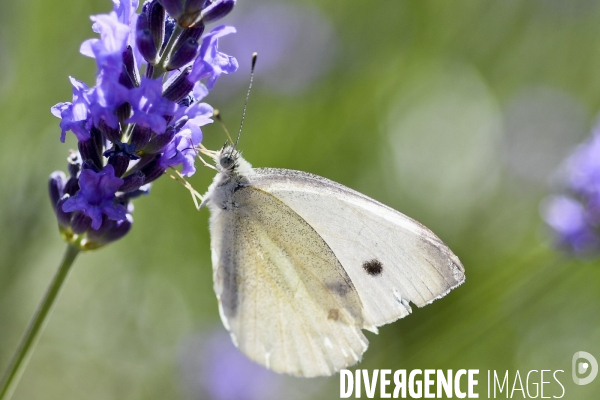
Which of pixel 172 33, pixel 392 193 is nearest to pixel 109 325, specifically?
pixel 392 193

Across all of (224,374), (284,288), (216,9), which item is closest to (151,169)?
(216,9)

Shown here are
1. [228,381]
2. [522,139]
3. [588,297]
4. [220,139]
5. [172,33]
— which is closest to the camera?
[172,33]

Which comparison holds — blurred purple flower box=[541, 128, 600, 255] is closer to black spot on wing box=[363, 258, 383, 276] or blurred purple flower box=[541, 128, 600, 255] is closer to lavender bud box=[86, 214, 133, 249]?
black spot on wing box=[363, 258, 383, 276]

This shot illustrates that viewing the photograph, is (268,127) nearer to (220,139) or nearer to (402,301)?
(220,139)

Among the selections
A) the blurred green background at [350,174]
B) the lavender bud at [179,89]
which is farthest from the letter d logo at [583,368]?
the lavender bud at [179,89]

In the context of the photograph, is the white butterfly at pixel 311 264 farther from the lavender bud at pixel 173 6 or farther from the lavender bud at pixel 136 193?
the lavender bud at pixel 173 6

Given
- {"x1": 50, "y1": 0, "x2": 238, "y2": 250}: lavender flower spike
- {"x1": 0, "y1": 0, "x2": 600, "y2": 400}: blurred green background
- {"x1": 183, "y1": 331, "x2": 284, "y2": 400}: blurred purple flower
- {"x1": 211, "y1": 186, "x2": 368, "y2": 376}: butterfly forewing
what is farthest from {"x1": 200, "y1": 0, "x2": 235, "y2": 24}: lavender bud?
{"x1": 183, "y1": 331, "x2": 284, "y2": 400}: blurred purple flower

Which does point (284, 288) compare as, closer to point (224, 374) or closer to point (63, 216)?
point (63, 216)

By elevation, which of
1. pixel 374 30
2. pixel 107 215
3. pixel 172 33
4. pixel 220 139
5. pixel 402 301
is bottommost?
pixel 107 215
